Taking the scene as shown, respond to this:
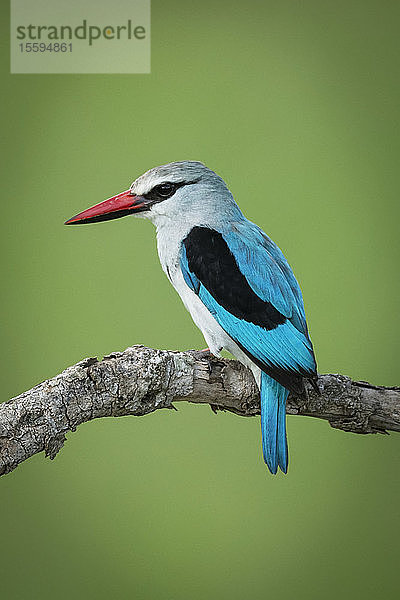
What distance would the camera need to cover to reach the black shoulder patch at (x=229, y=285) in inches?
58.9

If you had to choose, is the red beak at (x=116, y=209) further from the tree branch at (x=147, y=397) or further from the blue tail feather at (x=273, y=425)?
the blue tail feather at (x=273, y=425)

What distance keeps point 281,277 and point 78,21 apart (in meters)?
1.24

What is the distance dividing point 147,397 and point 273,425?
27 centimetres

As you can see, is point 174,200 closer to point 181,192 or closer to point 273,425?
point 181,192

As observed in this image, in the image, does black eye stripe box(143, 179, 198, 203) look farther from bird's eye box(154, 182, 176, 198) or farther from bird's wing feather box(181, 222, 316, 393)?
bird's wing feather box(181, 222, 316, 393)

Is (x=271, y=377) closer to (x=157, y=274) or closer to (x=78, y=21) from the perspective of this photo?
(x=157, y=274)

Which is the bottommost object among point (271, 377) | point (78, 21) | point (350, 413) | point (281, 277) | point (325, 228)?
point (350, 413)

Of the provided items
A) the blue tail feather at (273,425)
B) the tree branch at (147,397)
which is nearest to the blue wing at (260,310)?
the blue tail feather at (273,425)

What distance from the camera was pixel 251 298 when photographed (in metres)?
1.51

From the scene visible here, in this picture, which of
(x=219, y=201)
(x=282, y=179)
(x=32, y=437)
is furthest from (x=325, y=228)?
(x=32, y=437)

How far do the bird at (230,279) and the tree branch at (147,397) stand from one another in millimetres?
63

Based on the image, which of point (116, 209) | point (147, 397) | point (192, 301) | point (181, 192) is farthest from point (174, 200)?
point (147, 397)

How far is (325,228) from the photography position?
233 centimetres

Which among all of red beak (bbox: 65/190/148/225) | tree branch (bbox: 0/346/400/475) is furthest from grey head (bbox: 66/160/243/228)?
tree branch (bbox: 0/346/400/475)
